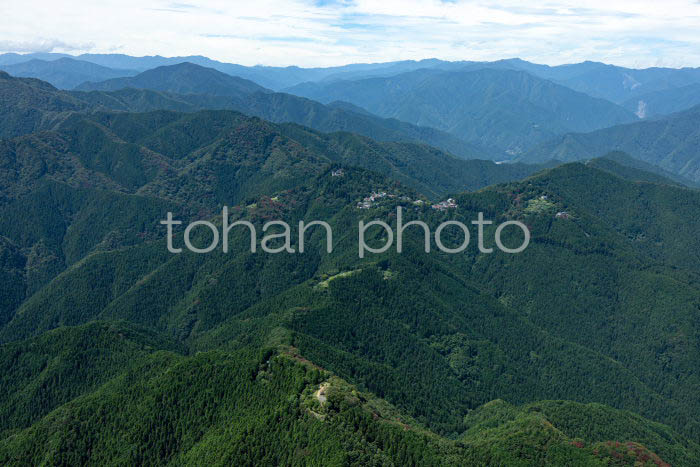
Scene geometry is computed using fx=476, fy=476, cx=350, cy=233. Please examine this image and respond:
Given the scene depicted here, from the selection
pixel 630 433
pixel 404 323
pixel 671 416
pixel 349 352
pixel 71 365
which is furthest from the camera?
pixel 404 323

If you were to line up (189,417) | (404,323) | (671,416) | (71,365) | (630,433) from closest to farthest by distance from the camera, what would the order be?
(189,417), (630,433), (71,365), (671,416), (404,323)

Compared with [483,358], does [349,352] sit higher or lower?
higher

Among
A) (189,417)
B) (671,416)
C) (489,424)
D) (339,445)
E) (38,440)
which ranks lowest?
(671,416)

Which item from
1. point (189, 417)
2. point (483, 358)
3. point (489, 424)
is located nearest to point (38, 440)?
point (189, 417)

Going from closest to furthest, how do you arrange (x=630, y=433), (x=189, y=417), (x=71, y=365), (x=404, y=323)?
(x=189, y=417)
(x=630, y=433)
(x=71, y=365)
(x=404, y=323)

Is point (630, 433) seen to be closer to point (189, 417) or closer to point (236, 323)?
point (189, 417)

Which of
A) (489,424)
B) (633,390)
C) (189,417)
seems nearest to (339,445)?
(189,417)

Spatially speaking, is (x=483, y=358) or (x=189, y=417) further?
(x=483, y=358)

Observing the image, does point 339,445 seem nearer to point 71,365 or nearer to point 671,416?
point 71,365

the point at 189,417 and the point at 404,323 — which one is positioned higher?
the point at 189,417
